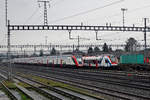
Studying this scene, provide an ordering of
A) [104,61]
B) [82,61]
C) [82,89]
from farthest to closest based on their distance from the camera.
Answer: [82,61]
[104,61]
[82,89]

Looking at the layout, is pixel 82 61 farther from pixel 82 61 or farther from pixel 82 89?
pixel 82 89

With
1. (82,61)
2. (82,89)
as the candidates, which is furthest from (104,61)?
(82,89)

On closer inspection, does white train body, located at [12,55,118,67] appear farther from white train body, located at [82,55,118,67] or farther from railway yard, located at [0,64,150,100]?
railway yard, located at [0,64,150,100]

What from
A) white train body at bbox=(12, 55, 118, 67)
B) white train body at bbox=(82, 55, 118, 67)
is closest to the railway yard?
white train body at bbox=(82, 55, 118, 67)

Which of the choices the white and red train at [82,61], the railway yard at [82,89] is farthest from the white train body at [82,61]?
the railway yard at [82,89]

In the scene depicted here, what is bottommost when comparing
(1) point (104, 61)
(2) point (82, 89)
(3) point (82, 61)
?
(2) point (82, 89)

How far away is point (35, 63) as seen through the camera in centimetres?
8650

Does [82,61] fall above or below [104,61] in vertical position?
below

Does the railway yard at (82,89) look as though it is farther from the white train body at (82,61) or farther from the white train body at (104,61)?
the white train body at (82,61)

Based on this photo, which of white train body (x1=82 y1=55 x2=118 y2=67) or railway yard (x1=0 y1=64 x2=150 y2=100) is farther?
white train body (x1=82 y1=55 x2=118 y2=67)

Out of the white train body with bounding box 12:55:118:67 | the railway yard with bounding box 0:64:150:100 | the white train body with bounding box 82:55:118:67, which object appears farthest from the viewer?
the white train body with bounding box 12:55:118:67

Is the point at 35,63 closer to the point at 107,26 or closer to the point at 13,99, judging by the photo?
the point at 107,26

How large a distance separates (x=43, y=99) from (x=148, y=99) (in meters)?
6.03

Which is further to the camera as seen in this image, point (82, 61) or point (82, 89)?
point (82, 61)
